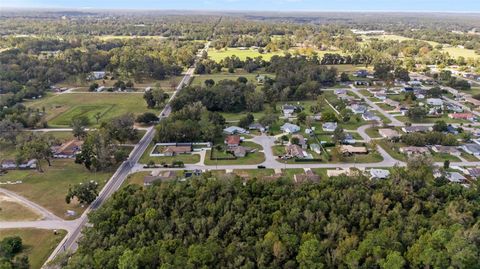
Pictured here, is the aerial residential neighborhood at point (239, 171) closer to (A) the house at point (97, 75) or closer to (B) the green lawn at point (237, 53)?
(A) the house at point (97, 75)

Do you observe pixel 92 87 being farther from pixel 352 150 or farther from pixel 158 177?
pixel 352 150

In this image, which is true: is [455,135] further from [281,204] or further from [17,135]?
[17,135]

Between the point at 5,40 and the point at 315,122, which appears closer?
the point at 315,122

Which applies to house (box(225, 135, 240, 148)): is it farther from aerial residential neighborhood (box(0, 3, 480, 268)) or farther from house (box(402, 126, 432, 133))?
house (box(402, 126, 432, 133))

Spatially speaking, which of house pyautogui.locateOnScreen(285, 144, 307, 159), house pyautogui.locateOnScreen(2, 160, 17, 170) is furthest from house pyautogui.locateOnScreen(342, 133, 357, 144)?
house pyautogui.locateOnScreen(2, 160, 17, 170)

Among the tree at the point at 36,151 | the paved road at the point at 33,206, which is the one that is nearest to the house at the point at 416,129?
the paved road at the point at 33,206

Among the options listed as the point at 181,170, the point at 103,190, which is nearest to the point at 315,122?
the point at 181,170
